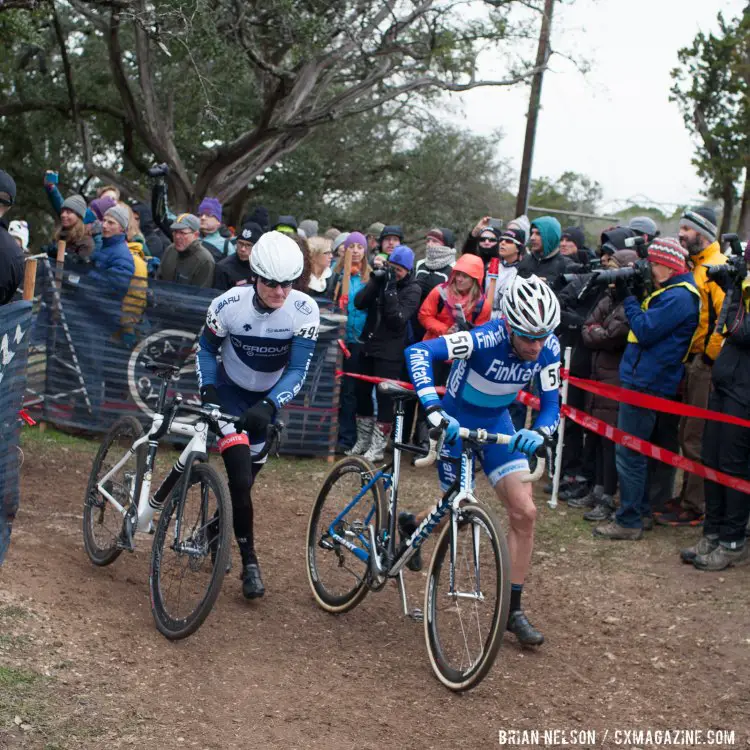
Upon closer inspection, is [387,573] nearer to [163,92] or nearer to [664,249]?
[664,249]

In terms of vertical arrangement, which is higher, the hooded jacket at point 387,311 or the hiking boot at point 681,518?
the hooded jacket at point 387,311

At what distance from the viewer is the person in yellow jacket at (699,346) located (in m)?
8.51

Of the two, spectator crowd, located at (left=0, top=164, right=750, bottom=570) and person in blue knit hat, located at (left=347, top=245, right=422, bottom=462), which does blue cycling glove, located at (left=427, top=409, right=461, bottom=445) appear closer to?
spectator crowd, located at (left=0, top=164, right=750, bottom=570)

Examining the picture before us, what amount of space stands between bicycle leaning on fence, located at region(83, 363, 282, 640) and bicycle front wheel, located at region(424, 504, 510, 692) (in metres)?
1.17

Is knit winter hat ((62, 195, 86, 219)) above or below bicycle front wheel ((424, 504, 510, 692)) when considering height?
above

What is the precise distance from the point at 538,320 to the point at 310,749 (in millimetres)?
2531

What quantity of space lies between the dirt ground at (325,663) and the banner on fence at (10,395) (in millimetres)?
449

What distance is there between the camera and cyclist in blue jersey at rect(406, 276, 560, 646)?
18.9 ft

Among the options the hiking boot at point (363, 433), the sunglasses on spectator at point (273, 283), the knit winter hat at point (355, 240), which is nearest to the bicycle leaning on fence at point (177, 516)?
the sunglasses on spectator at point (273, 283)

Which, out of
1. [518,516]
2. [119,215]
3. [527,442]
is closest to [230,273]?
[119,215]

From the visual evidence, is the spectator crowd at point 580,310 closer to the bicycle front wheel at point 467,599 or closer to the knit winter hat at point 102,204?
the knit winter hat at point 102,204

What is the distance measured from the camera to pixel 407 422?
1138 centimetres

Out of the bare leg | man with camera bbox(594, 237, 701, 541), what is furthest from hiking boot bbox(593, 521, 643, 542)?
the bare leg

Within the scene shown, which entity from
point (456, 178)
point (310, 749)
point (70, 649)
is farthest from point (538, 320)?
point (456, 178)
